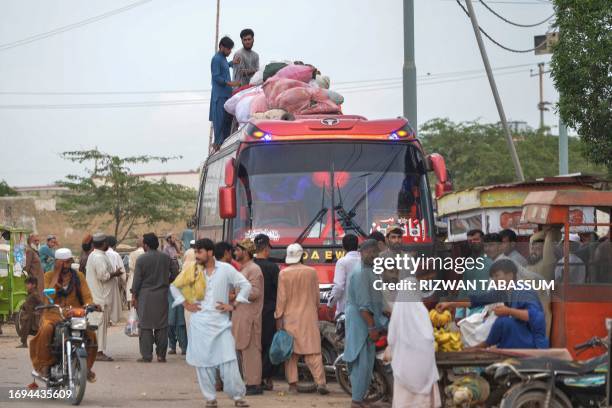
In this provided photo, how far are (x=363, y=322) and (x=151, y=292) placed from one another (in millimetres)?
6320

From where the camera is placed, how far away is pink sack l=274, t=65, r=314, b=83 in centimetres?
1786

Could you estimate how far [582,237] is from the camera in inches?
619

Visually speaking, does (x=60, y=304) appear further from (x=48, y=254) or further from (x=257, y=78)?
(x=48, y=254)

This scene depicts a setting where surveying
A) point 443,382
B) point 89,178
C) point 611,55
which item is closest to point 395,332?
point 443,382

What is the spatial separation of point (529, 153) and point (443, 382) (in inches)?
2188

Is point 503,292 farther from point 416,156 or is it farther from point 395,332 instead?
point 416,156

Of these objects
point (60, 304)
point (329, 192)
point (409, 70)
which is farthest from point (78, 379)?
point (409, 70)

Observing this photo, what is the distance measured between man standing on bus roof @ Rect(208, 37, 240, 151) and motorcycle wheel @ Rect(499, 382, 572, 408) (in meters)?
11.3

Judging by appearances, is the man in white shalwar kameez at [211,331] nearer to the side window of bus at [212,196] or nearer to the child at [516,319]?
the child at [516,319]

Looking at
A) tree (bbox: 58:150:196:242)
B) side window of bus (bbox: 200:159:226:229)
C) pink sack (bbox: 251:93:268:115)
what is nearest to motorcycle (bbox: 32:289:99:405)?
side window of bus (bbox: 200:159:226:229)

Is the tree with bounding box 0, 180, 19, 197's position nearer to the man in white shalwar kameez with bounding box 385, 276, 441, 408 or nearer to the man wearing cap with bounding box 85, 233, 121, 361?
the man wearing cap with bounding box 85, 233, 121, 361

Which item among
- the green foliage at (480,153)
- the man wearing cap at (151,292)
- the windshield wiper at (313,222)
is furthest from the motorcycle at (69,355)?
the green foliage at (480,153)

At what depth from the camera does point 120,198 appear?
51.6m

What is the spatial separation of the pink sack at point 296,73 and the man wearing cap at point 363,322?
6.42 m
